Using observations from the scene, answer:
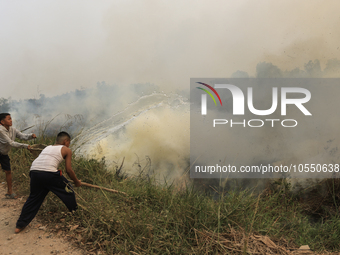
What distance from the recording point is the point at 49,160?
3.92 metres

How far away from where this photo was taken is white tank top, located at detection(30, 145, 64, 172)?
3.89 metres

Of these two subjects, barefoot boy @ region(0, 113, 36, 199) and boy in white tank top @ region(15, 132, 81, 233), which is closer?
boy in white tank top @ region(15, 132, 81, 233)

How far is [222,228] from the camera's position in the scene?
3582 millimetres

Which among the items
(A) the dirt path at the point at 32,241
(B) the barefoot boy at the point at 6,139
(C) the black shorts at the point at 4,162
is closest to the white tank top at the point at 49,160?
(A) the dirt path at the point at 32,241

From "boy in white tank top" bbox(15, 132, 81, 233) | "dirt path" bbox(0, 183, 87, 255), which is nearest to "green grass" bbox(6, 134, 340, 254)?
"dirt path" bbox(0, 183, 87, 255)

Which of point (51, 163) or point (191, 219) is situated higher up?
point (51, 163)

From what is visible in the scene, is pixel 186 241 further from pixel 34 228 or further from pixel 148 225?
pixel 34 228

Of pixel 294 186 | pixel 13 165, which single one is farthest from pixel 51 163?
pixel 294 186

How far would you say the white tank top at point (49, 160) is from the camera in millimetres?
3893

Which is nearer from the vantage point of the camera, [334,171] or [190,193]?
[190,193]

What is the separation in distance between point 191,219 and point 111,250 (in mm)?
1153

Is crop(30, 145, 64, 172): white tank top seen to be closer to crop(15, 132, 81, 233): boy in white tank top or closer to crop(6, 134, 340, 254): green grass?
crop(15, 132, 81, 233): boy in white tank top

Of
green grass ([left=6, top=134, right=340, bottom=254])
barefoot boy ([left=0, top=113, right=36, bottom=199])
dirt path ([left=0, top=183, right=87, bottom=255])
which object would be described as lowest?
dirt path ([left=0, top=183, right=87, bottom=255])

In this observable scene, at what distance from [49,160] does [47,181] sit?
1.03 feet
